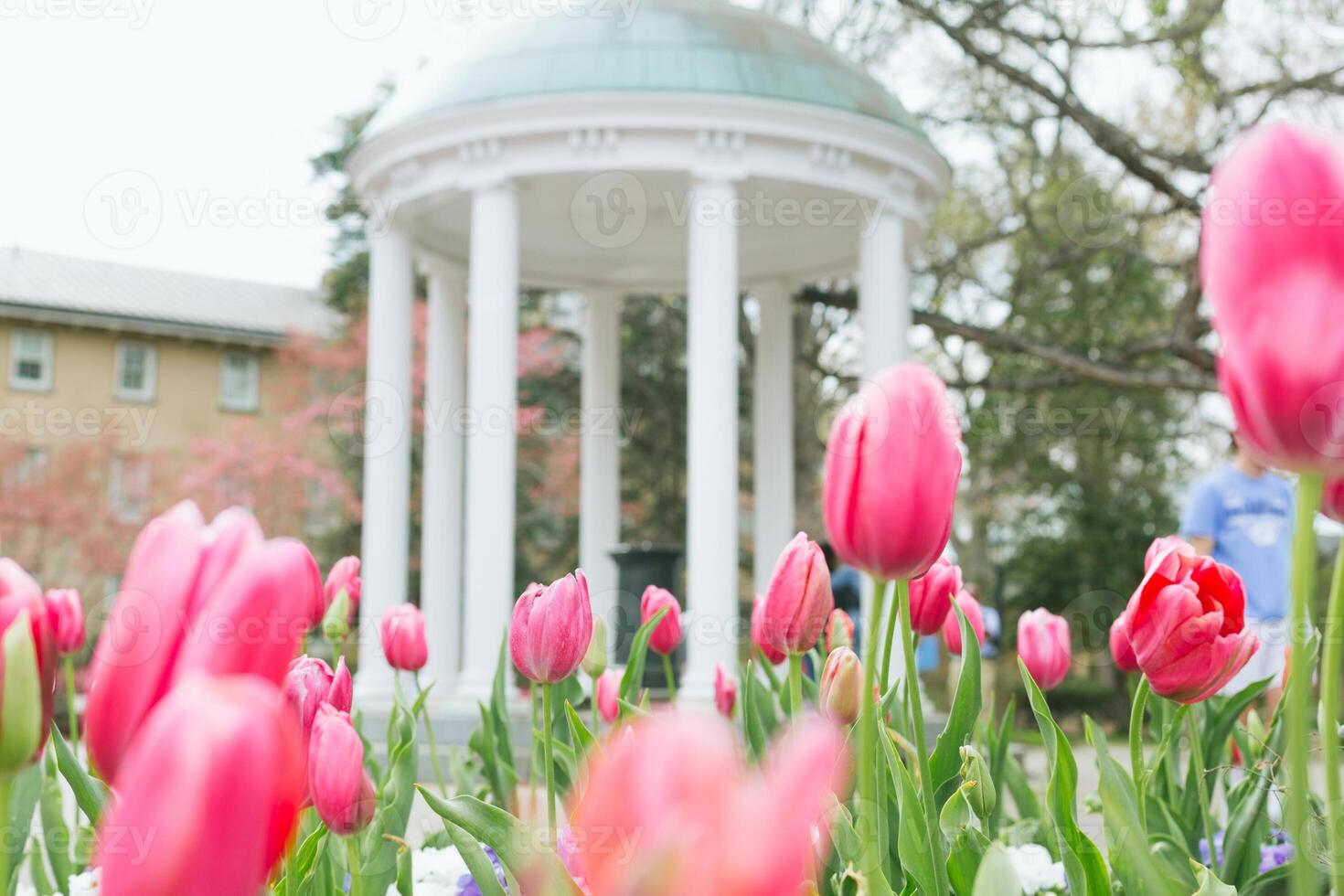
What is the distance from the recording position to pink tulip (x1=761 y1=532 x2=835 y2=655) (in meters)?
1.48

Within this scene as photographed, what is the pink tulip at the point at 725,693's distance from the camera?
2.61 meters

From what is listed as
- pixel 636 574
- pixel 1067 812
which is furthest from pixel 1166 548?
pixel 636 574

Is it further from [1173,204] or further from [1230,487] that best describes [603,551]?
[1230,487]

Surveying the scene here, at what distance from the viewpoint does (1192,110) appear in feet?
56.5

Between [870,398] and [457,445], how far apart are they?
12.2 metres

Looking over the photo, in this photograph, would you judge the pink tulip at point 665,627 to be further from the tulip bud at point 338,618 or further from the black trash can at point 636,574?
the black trash can at point 636,574

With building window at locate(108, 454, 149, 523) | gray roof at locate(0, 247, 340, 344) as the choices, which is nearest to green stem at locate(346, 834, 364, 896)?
building window at locate(108, 454, 149, 523)

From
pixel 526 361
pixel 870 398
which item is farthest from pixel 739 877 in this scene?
pixel 526 361

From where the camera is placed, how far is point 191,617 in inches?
26.4

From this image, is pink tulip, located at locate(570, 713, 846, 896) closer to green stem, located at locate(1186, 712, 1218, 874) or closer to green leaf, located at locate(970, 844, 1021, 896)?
green leaf, located at locate(970, 844, 1021, 896)

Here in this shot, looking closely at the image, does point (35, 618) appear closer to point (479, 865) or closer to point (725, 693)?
point (479, 865)

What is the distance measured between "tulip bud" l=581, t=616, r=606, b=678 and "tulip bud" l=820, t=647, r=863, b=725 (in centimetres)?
78

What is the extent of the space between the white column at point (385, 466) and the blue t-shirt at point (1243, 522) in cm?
686

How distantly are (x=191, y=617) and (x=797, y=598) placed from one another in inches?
35.7
